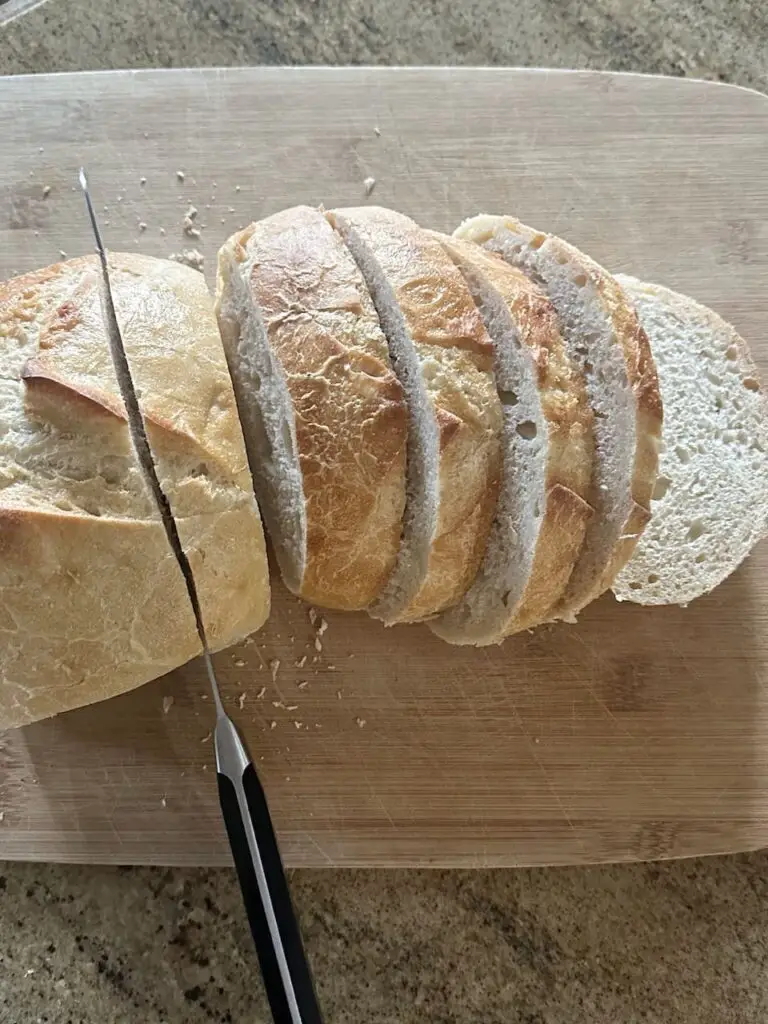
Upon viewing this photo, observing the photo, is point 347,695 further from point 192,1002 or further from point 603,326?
point 603,326

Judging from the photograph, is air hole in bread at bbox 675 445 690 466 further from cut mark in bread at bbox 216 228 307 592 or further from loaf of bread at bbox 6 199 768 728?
cut mark in bread at bbox 216 228 307 592

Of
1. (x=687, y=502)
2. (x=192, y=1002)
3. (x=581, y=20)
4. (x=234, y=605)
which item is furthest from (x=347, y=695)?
(x=581, y=20)

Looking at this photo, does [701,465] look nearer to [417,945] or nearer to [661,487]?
[661,487]

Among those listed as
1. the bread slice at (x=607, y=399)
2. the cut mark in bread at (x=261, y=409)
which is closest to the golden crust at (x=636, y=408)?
→ the bread slice at (x=607, y=399)

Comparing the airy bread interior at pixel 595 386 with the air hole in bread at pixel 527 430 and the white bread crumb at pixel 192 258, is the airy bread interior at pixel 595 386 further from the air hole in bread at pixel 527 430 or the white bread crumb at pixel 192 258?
the white bread crumb at pixel 192 258

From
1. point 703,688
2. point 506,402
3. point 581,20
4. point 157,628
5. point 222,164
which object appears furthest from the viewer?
point 581,20

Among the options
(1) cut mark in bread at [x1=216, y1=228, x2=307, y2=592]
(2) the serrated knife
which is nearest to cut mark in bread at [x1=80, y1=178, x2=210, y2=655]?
(2) the serrated knife
